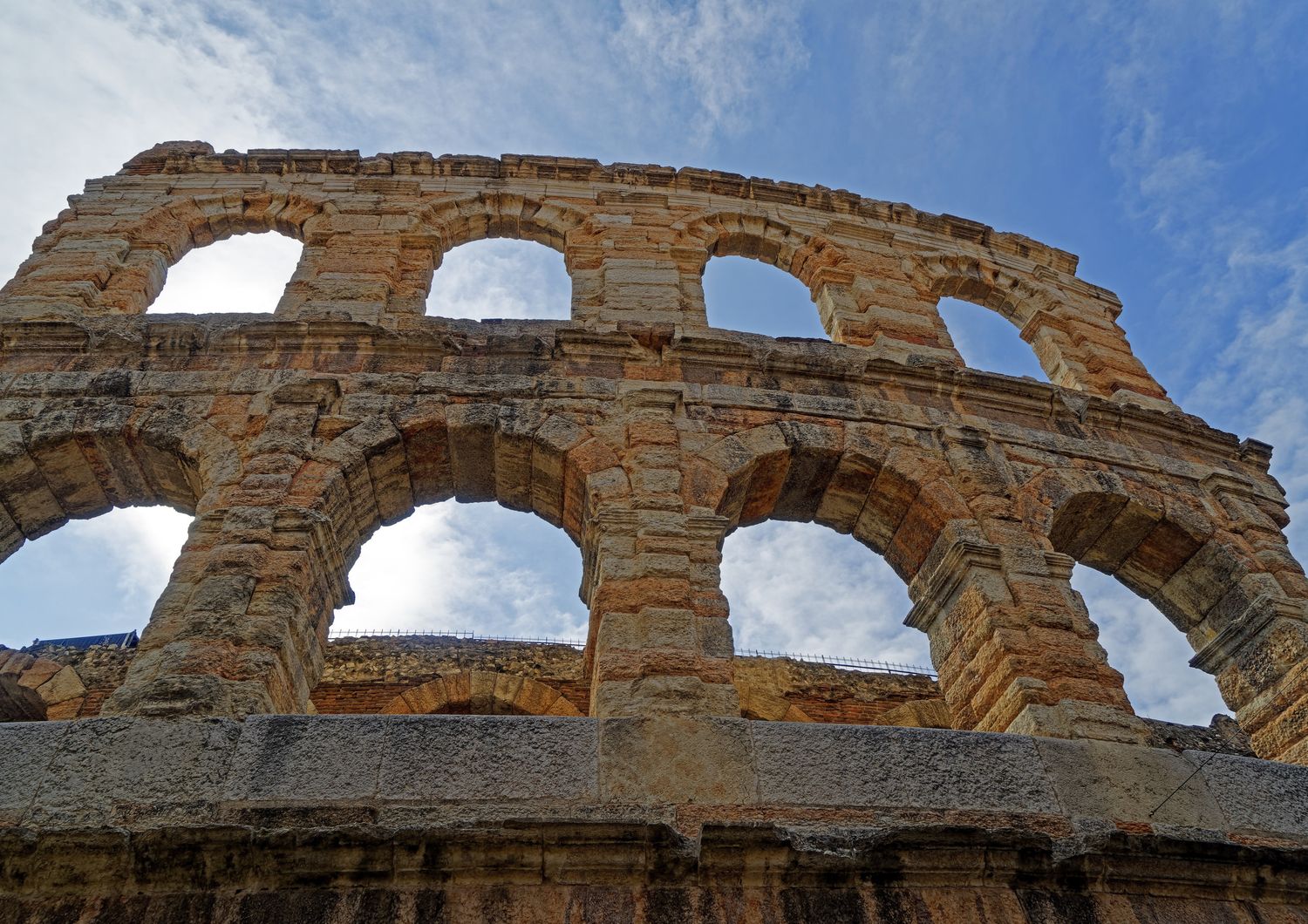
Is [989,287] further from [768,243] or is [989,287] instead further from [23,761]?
[23,761]

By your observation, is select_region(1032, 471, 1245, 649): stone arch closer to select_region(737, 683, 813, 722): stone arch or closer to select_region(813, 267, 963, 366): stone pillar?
select_region(813, 267, 963, 366): stone pillar

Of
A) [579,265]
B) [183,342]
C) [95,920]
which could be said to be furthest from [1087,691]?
[183,342]

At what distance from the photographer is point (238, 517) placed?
6172 mm

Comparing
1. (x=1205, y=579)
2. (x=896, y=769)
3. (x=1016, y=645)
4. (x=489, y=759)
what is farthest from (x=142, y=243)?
(x=1205, y=579)

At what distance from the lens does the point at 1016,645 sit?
19.7ft

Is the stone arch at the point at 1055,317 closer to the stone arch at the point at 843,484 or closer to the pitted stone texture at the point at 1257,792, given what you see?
the stone arch at the point at 843,484

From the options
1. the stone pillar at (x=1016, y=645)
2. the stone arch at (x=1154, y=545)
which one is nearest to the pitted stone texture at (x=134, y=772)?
the stone pillar at (x=1016, y=645)

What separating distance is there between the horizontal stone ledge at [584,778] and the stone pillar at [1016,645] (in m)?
0.44

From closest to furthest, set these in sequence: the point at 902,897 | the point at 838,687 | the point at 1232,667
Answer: the point at 902,897 < the point at 1232,667 < the point at 838,687

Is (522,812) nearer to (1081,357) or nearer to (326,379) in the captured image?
(326,379)

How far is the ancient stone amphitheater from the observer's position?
4.33 m

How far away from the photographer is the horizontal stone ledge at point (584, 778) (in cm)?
447

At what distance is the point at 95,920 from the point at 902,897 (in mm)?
3467

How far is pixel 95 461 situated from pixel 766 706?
7.29 m
